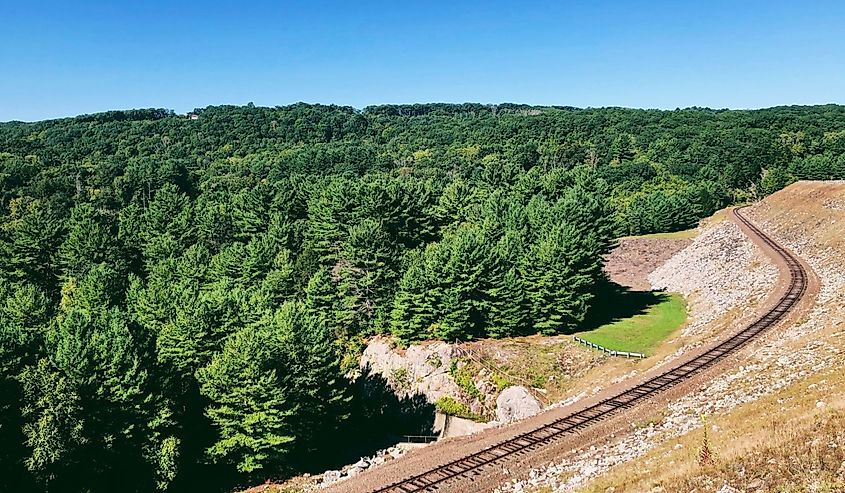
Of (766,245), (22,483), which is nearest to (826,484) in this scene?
(22,483)

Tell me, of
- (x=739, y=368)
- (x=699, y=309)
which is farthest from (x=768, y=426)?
(x=699, y=309)

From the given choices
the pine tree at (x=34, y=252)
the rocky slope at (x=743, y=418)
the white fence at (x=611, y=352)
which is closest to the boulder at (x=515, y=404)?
the white fence at (x=611, y=352)

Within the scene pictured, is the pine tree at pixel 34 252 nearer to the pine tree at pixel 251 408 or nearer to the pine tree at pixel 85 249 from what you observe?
the pine tree at pixel 85 249

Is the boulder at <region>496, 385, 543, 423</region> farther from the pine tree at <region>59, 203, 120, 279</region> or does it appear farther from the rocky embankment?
the pine tree at <region>59, 203, 120, 279</region>

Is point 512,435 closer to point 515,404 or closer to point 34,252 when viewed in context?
point 515,404

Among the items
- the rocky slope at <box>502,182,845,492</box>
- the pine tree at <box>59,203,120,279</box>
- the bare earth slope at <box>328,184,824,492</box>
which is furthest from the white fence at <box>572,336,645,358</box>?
the pine tree at <box>59,203,120,279</box>

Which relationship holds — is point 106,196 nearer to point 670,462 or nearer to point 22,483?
point 22,483
